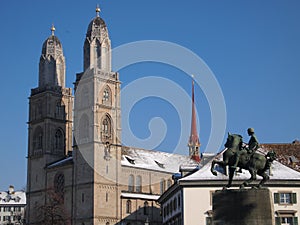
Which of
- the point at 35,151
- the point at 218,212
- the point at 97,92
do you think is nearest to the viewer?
the point at 218,212

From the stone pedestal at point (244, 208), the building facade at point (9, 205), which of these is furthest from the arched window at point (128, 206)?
the stone pedestal at point (244, 208)

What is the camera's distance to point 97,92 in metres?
105

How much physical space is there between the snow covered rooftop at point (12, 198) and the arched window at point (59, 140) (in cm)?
5578

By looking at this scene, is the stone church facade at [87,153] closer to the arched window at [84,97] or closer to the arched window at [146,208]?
the arched window at [84,97]

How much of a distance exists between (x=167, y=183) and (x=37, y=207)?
24.1 m

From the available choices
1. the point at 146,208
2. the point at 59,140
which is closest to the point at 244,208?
A: the point at 146,208

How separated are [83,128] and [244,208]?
79442 mm

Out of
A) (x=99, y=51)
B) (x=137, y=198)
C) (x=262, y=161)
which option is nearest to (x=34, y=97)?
(x=99, y=51)

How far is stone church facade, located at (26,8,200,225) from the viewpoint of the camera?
102 meters

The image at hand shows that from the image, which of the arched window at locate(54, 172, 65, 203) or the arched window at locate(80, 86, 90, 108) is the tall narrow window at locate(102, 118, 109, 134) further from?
A: the arched window at locate(54, 172, 65, 203)

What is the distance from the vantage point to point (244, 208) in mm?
27281

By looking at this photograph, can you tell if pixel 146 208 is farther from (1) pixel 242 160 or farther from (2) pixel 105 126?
(1) pixel 242 160

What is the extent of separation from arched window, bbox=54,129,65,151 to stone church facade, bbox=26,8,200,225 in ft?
0.35

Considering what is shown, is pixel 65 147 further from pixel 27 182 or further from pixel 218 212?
pixel 218 212
